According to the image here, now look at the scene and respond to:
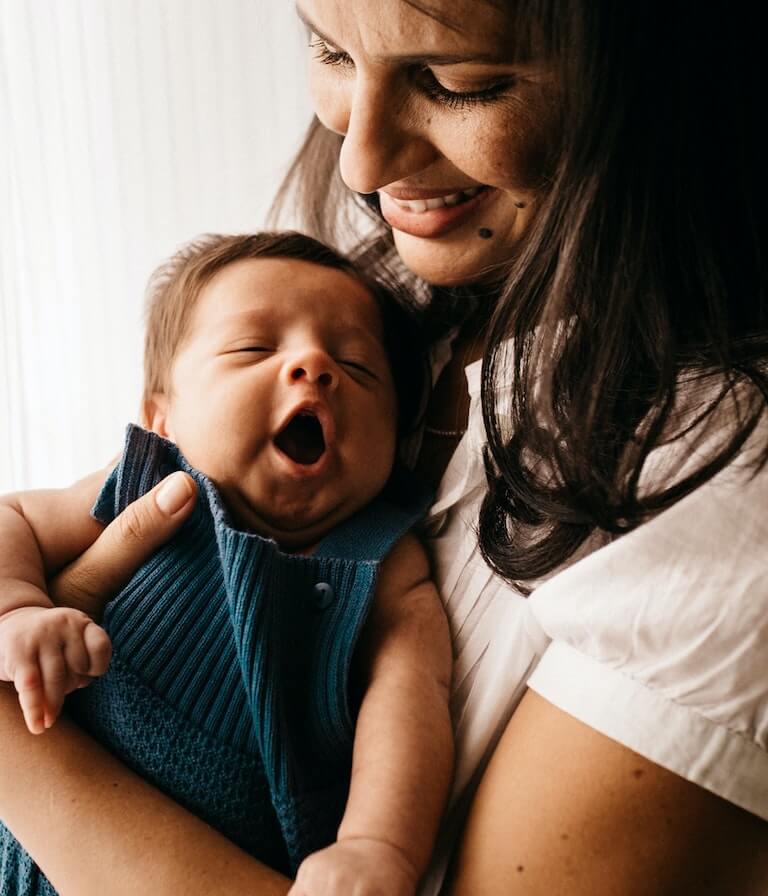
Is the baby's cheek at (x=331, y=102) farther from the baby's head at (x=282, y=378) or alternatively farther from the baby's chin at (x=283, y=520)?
the baby's chin at (x=283, y=520)

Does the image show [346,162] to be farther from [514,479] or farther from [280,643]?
[280,643]

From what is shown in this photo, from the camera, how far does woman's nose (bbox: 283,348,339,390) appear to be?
3.61 feet

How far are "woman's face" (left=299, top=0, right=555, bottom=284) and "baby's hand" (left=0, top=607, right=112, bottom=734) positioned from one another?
19.7 inches

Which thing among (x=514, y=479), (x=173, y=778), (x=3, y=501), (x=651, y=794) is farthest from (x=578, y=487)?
(x=3, y=501)

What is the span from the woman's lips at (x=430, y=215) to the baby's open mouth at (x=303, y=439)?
0.24 m

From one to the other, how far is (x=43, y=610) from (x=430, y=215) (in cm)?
57

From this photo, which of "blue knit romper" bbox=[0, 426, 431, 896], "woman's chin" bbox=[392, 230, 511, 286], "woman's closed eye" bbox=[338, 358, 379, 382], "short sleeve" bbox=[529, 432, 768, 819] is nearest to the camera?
"short sleeve" bbox=[529, 432, 768, 819]

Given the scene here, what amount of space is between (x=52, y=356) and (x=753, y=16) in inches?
56.8

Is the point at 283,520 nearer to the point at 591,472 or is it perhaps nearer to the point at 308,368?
the point at 308,368

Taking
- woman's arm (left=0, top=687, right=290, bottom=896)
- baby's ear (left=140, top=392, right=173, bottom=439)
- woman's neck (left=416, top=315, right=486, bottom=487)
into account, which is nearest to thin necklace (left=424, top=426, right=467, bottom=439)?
woman's neck (left=416, top=315, right=486, bottom=487)

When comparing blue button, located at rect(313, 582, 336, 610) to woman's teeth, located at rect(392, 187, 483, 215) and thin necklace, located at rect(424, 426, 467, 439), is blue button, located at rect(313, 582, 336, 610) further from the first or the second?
woman's teeth, located at rect(392, 187, 483, 215)

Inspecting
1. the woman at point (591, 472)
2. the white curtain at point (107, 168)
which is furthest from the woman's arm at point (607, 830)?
the white curtain at point (107, 168)

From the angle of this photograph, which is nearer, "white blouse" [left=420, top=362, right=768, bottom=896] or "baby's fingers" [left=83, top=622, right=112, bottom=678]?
"white blouse" [left=420, top=362, right=768, bottom=896]

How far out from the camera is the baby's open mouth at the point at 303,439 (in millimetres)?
1137
